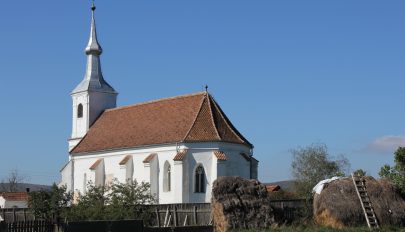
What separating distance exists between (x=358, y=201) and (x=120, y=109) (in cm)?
3652

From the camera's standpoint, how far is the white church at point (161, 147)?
5022cm

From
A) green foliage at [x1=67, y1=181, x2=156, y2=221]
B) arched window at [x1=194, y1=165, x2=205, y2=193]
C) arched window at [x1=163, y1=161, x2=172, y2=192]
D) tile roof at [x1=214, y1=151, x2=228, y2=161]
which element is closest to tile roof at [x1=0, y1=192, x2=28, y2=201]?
arched window at [x1=163, y1=161, x2=172, y2=192]

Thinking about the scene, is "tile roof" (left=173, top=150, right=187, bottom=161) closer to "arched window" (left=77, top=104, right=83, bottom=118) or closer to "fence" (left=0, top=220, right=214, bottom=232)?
"arched window" (left=77, top=104, right=83, bottom=118)

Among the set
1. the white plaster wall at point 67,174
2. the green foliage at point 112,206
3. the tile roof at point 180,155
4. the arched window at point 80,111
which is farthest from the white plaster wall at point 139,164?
the green foliage at point 112,206

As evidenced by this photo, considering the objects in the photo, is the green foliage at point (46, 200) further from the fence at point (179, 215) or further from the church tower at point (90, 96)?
the church tower at point (90, 96)

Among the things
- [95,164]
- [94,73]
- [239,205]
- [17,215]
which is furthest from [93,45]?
[239,205]

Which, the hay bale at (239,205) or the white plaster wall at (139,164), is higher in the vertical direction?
the white plaster wall at (139,164)

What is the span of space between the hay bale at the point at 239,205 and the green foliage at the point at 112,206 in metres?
4.28

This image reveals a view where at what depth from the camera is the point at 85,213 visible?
3038 cm

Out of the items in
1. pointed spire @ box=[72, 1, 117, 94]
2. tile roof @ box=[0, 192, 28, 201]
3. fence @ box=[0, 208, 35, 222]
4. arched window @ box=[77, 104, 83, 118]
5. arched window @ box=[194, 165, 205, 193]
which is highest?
pointed spire @ box=[72, 1, 117, 94]

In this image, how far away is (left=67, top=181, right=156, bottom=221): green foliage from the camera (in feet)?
98.6

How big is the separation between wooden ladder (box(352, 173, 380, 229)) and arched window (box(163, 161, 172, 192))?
22790 millimetres

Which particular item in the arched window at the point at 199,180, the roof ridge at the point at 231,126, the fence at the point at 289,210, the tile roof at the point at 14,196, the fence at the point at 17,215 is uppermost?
the roof ridge at the point at 231,126

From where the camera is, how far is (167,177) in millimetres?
52344
